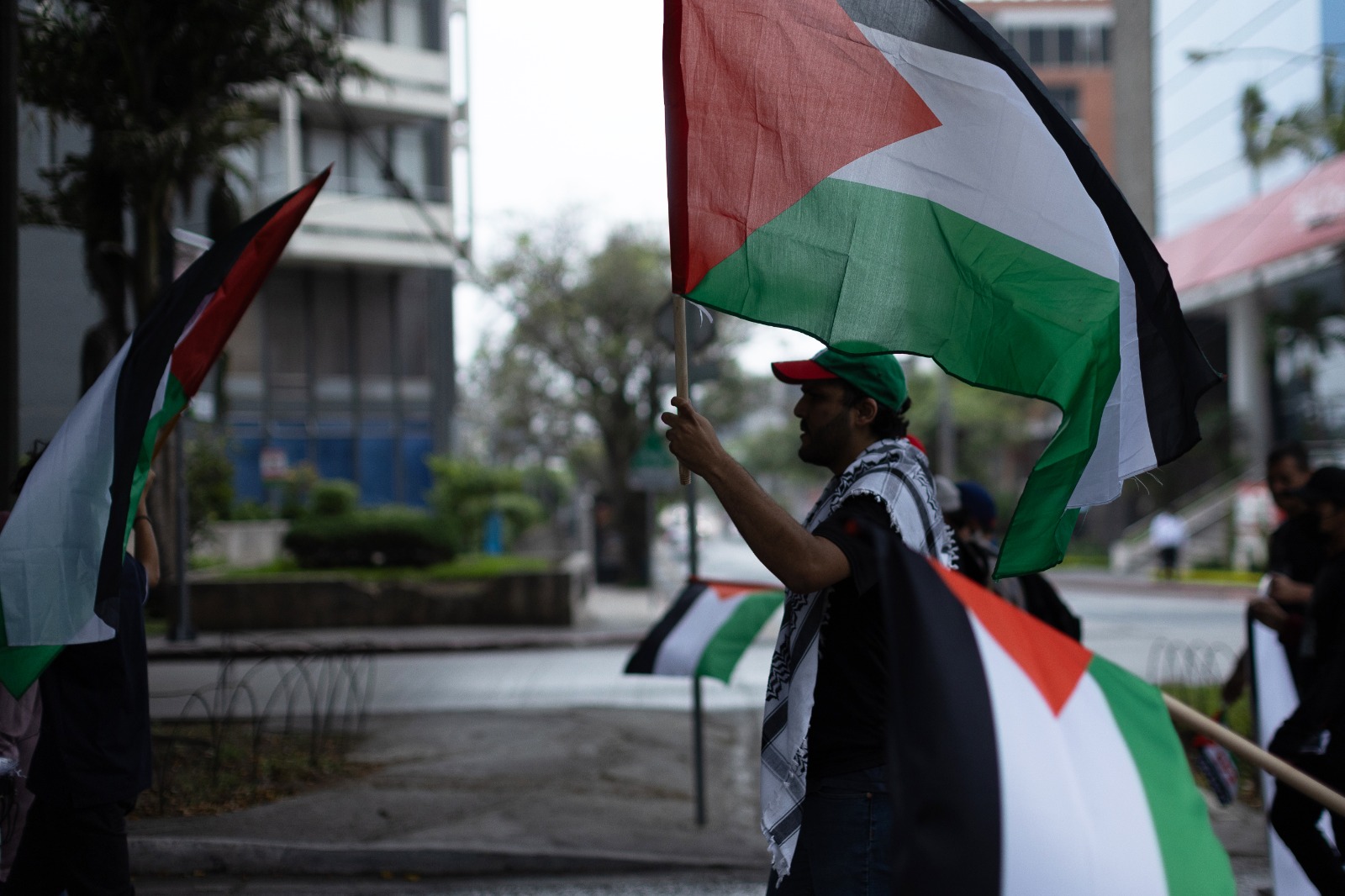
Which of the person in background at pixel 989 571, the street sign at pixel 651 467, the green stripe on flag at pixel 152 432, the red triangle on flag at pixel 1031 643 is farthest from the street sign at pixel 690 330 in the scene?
the street sign at pixel 651 467

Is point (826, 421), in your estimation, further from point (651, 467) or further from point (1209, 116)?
point (1209, 116)

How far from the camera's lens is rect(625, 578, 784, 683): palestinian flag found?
6.09 metres

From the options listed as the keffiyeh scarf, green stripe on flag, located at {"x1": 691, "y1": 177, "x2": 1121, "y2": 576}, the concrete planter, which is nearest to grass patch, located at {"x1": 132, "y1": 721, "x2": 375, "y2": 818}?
the keffiyeh scarf

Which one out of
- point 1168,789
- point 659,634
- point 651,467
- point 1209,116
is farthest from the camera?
point 1209,116

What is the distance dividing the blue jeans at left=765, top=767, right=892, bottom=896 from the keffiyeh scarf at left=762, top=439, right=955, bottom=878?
0.07 metres

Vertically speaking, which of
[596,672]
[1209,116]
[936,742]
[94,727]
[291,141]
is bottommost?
[596,672]

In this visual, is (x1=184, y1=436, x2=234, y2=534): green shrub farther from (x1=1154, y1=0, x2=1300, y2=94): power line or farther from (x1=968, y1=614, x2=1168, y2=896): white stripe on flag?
(x1=1154, y1=0, x2=1300, y2=94): power line

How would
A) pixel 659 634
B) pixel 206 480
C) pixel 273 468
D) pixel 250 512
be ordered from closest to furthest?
1. pixel 659 634
2. pixel 206 480
3. pixel 250 512
4. pixel 273 468

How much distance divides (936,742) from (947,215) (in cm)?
163

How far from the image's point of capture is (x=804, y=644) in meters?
2.86

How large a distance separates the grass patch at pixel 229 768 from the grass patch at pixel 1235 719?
5.46 metres

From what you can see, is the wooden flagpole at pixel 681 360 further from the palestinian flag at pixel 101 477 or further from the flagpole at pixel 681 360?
the palestinian flag at pixel 101 477

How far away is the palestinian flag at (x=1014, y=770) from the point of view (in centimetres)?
199

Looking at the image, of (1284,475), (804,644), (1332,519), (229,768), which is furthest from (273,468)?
(804,644)
